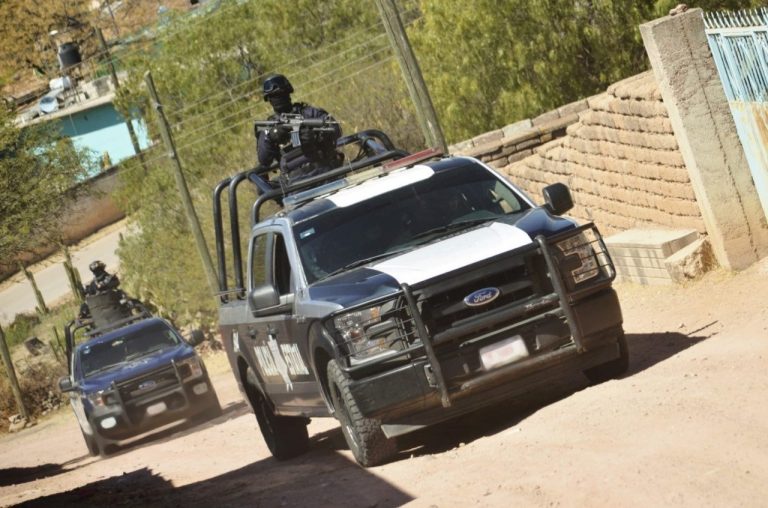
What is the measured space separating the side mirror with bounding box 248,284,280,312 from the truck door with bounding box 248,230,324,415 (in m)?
0.07

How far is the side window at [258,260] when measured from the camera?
11.2 metres

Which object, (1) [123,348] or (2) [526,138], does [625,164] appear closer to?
(2) [526,138]

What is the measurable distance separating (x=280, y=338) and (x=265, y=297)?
67cm

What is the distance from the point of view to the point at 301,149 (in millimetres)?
12945

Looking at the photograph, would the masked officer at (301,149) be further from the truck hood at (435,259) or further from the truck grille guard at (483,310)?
the truck grille guard at (483,310)

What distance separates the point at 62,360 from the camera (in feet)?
121

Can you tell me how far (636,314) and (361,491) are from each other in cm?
554

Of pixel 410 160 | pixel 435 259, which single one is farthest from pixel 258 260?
pixel 435 259

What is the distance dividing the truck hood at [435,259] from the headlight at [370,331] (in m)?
0.10

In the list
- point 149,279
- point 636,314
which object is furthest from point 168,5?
point 636,314

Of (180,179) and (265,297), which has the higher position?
(180,179)

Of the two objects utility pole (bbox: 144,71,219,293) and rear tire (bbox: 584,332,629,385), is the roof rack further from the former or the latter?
utility pole (bbox: 144,71,219,293)

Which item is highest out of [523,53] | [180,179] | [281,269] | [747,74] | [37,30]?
[37,30]

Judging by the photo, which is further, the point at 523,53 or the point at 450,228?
the point at 523,53
